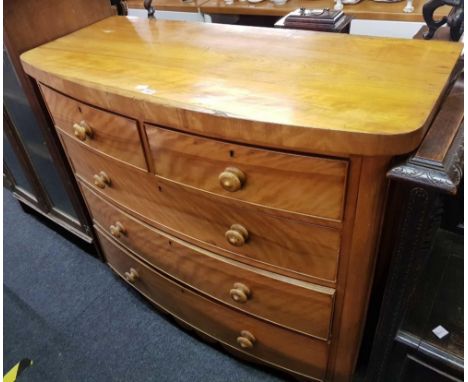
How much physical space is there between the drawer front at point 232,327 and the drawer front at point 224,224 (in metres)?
0.24

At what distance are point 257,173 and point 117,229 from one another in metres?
0.65

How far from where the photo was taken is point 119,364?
→ 1.29 m

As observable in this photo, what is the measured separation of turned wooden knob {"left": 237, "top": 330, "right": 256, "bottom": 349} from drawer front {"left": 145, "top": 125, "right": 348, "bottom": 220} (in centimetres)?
49

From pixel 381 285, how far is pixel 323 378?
14.1 inches

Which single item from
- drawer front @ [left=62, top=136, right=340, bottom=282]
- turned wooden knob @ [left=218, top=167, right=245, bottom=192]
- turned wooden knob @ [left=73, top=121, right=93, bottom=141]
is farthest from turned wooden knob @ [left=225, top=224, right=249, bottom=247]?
turned wooden knob @ [left=73, top=121, right=93, bottom=141]

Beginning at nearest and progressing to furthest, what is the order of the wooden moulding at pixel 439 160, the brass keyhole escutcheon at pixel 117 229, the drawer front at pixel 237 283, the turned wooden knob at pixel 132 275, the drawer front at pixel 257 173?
the wooden moulding at pixel 439 160 → the drawer front at pixel 257 173 → the drawer front at pixel 237 283 → the brass keyhole escutcheon at pixel 117 229 → the turned wooden knob at pixel 132 275

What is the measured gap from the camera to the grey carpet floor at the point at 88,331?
1.26m

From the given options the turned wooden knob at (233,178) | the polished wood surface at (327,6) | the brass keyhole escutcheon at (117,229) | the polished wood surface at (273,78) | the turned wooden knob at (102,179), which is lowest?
the brass keyhole escutcheon at (117,229)

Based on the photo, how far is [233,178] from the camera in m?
0.73

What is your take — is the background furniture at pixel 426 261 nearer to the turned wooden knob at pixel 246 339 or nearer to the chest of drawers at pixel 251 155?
the chest of drawers at pixel 251 155

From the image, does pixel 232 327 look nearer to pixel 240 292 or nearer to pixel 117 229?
pixel 240 292

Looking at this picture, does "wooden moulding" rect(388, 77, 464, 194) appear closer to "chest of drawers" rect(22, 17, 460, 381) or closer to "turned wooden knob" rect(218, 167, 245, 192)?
"chest of drawers" rect(22, 17, 460, 381)

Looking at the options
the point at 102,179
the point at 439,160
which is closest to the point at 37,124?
the point at 102,179

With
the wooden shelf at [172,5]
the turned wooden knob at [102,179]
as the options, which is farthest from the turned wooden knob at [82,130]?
the wooden shelf at [172,5]
